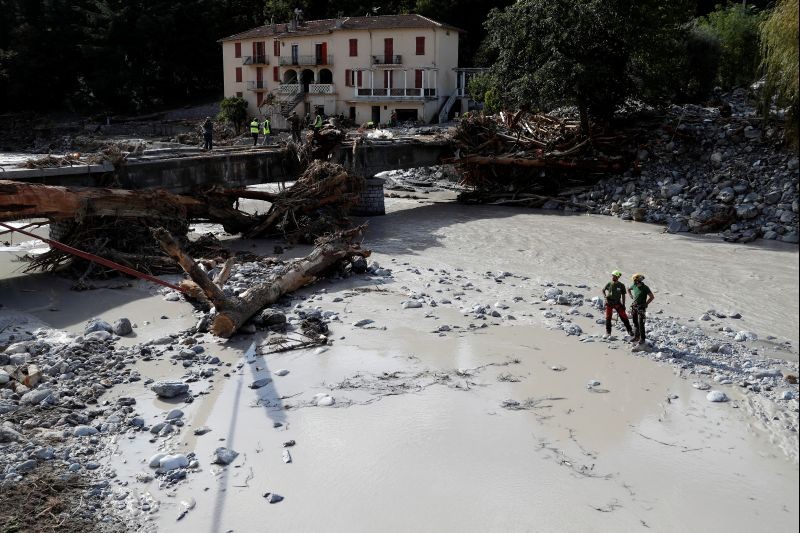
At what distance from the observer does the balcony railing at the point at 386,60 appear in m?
49.2

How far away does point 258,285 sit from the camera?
12.4m

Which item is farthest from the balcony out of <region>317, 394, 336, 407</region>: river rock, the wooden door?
<region>317, 394, 336, 407</region>: river rock

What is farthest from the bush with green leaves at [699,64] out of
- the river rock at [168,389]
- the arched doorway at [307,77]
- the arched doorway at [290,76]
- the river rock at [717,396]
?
the arched doorway at [290,76]

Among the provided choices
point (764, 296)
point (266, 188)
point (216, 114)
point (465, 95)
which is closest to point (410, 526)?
point (764, 296)

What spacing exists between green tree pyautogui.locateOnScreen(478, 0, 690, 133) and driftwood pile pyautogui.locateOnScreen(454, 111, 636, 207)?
1.10 meters

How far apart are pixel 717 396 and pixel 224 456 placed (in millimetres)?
6176

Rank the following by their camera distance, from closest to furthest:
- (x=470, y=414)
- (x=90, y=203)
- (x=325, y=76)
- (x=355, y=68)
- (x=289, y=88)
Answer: (x=470, y=414) → (x=90, y=203) → (x=355, y=68) → (x=289, y=88) → (x=325, y=76)

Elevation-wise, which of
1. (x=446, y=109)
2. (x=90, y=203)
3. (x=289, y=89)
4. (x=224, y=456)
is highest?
(x=289, y=89)

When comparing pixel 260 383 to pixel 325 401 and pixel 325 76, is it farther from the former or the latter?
pixel 325 76

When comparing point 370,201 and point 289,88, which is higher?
point 289,88

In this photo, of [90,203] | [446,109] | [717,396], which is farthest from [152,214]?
[446,109]

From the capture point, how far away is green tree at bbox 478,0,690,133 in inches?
953

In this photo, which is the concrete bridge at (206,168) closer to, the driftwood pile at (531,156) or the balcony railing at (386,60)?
the driftwood pile at (531,156)

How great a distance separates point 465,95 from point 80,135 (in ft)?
105
